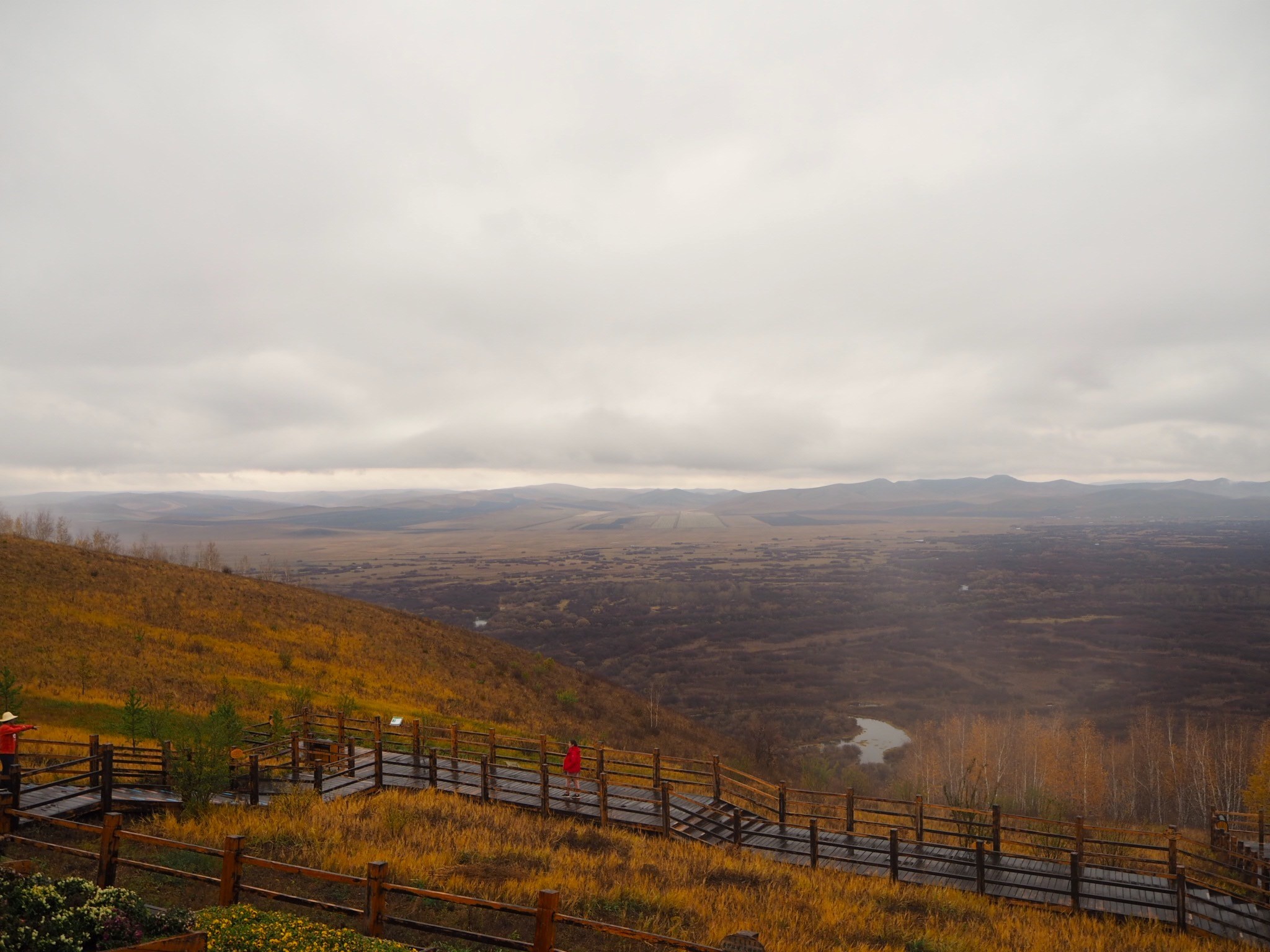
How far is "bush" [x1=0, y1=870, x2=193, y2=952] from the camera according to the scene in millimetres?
5723

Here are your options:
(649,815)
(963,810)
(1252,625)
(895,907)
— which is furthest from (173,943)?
(1252,625)

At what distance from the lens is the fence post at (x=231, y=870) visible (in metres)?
7.40

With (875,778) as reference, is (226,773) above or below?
above

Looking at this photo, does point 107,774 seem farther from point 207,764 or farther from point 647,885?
point 647,885

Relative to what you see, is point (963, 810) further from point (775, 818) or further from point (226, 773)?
point (226, 773)

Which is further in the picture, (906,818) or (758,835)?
(906,818)

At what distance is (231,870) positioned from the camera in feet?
24.4

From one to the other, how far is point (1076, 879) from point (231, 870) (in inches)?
550

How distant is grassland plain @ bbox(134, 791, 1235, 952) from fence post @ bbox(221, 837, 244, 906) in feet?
9.58

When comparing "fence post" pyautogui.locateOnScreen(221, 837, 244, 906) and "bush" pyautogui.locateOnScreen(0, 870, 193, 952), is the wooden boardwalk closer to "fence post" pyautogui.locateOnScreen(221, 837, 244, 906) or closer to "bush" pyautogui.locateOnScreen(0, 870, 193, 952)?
"fence post" pyautogui.locateOnScreen(221, 837, 244, 906)

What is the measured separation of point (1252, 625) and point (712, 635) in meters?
70.6

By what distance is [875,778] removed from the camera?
4266 centimetres

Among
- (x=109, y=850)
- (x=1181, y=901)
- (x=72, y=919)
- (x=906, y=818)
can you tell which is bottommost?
(x=906, y=818)

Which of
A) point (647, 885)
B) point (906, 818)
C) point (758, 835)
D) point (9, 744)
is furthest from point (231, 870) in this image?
point (906, 818)
